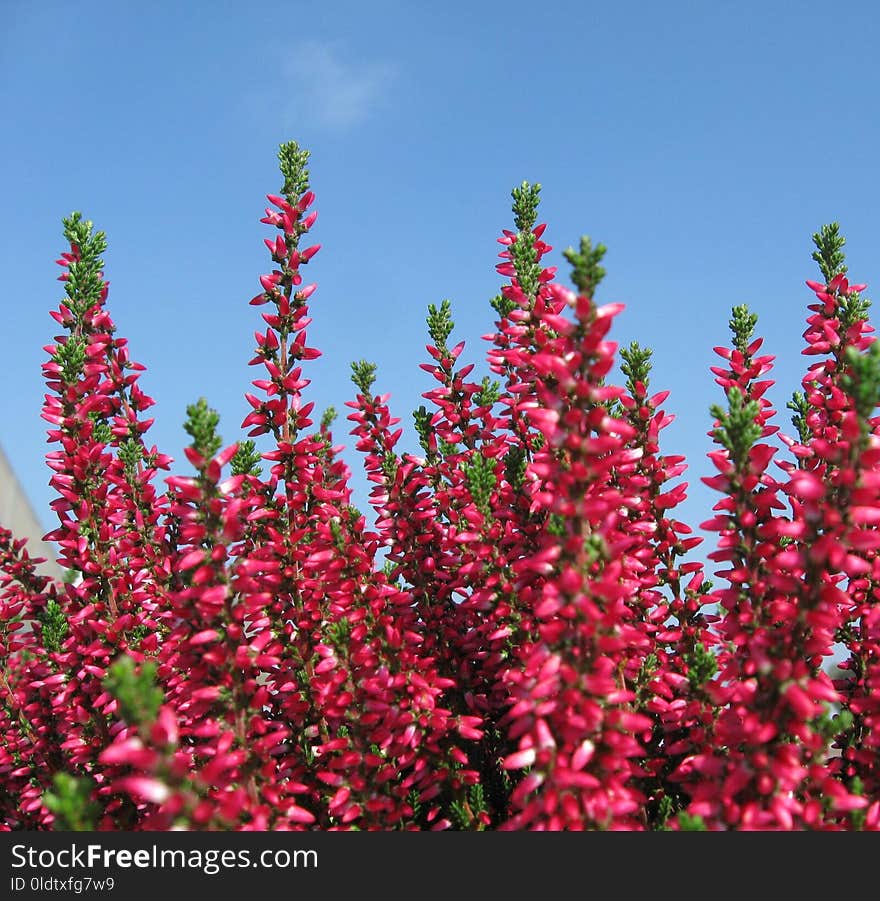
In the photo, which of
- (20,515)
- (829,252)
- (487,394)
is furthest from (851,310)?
(20,515)

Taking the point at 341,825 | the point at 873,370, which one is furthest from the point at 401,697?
the point at 873,370

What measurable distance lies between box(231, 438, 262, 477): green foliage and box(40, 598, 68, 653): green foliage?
3.86ft

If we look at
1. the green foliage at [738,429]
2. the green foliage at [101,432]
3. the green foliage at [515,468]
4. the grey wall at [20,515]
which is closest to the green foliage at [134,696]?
the green foliage at [738,429]

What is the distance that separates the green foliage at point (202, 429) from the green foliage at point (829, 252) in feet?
10.4

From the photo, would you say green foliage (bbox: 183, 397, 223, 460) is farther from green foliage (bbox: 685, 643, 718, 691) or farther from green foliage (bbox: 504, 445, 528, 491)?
green foliage (bbox: 685, 643, 718, 691)

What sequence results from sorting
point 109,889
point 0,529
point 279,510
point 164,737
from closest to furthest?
point 164,737, point 109,889, point 279,510, point 0,529

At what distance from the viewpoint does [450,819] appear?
3.66 m

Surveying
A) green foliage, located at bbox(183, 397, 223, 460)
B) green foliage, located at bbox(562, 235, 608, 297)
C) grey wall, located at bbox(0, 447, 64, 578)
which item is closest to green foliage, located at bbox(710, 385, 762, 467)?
green foliage, located at bbox(562, 235, 608, 297)

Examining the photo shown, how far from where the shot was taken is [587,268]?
8.76 ft

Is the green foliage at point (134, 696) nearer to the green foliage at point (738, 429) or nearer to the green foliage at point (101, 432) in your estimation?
the green foliage at point (738, 429)

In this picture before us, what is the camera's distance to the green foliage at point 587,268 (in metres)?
2.67

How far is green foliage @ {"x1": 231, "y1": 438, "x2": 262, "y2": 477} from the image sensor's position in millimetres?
3812

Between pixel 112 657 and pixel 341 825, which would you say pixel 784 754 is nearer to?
pixel 341 825

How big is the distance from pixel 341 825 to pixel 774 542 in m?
1.99
